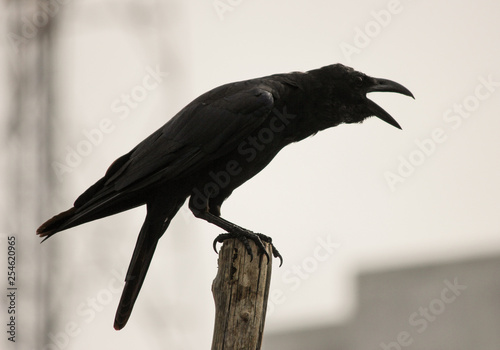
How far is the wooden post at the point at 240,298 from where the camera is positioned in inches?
181

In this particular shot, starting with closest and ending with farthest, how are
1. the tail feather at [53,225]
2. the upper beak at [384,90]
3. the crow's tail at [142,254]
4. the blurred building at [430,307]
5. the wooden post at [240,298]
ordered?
the wooden post at [240,298], the tail feather at [53,225], the crow's tail at [142,254], the upper beak at [384,90], the blurred building at [430,307]

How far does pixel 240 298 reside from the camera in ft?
15.5

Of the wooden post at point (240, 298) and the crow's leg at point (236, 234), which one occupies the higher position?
the crow's leg at point (236, 234)

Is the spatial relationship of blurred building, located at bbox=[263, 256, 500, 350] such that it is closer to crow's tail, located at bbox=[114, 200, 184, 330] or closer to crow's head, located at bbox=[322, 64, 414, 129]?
crow's head, located at bbox=[322, 64, 414, 129]

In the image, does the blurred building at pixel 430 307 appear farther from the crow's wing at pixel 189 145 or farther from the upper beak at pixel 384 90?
the crow's wing at pixel 189 145

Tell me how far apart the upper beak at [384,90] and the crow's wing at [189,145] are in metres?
0.94

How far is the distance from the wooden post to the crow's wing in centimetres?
95

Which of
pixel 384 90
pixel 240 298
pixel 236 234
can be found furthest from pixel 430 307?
pixel 240 298

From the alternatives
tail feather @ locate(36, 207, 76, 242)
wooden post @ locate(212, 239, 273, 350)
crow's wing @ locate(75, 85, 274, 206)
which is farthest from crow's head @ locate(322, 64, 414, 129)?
tail feather @ locate(36, 207, 76, 242)

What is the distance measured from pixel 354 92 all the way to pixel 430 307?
53.8ft

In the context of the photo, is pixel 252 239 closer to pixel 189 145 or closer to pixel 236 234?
pixel 236 234

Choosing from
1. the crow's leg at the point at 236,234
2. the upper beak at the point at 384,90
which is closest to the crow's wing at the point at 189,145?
the crow's leg at the point at 236,234

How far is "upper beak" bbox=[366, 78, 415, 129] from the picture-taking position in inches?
247

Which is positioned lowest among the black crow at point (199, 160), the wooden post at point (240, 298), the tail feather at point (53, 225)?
the wooden post at point (240, 298)
